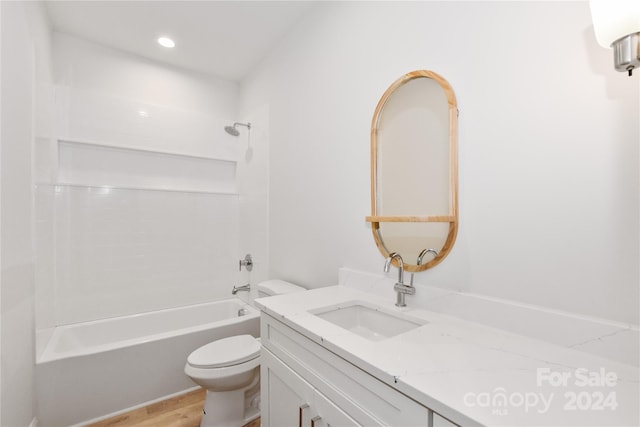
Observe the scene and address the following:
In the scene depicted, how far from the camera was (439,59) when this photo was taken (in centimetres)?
121

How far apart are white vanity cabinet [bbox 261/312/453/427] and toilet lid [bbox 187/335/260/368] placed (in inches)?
17.9

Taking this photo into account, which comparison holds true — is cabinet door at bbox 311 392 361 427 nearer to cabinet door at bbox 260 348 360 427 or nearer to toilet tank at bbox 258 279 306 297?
cabinet door at bbox 260 348 360 427

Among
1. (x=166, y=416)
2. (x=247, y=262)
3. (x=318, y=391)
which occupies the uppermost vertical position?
(x=247, y=262)

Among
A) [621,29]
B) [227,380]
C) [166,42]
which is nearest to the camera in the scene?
[621,29]

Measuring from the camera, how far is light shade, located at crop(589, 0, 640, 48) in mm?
649

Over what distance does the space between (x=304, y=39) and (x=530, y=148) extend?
5.53ft

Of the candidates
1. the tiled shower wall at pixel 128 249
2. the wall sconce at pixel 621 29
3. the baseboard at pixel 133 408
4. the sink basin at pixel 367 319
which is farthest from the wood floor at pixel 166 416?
the wall sconce at pixel 621 29

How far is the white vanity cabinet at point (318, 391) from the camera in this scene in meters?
0.72

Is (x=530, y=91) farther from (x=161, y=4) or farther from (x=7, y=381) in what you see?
(x=7, y=381)

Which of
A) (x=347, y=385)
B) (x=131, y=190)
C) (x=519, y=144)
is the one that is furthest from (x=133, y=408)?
(x=519, y=144)

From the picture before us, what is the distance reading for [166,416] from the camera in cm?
182

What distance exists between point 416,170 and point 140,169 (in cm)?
242

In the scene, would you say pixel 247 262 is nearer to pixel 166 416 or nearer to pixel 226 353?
pixel 226 353

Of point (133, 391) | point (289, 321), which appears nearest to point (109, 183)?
point (133, 391)
